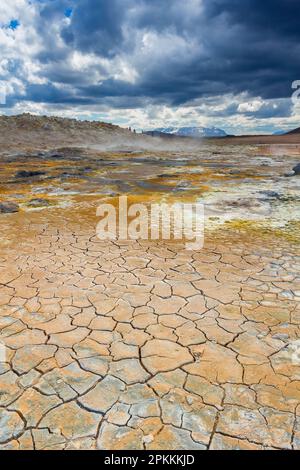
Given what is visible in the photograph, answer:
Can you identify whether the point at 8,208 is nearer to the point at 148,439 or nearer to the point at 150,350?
the point at 150,350

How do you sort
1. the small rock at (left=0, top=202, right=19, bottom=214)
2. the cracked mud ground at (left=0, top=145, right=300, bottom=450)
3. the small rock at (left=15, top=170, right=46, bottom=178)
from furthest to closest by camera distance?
the small rock at (left=15, top=170, right=46, bottom=178) < the small rock at (left=0, top=202, right=19, bottom=214) < the cracked mud ground at (left=0, top=145, right=300, bottom=450)

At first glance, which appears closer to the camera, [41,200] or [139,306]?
[139,306]

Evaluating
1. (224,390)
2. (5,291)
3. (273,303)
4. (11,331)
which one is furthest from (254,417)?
(5,291)

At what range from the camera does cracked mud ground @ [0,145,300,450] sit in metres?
2.66

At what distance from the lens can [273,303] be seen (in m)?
4.44

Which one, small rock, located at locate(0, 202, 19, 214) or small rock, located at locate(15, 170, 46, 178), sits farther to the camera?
small rock, located at locate(15, 170, 46, 178)

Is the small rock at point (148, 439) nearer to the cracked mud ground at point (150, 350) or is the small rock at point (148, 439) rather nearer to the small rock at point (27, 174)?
the cracked mud ground at point (150, 350)

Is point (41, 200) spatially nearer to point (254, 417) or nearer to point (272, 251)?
point (272, 251)

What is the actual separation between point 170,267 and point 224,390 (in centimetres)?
279

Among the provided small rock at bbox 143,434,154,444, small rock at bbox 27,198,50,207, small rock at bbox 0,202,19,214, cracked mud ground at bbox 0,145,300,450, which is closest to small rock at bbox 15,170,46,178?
small rock at bbox 27,198,50,207

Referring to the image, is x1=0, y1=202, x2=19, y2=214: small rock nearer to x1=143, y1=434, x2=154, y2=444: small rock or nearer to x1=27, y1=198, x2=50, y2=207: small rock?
x1=27, y1=198, x2=50, y2=207: small rock

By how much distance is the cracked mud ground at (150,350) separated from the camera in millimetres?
2664

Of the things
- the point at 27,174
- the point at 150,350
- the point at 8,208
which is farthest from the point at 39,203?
the point at 27,174

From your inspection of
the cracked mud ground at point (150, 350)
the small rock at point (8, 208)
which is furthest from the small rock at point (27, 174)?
the cracked mud ground at point (150, 350)
